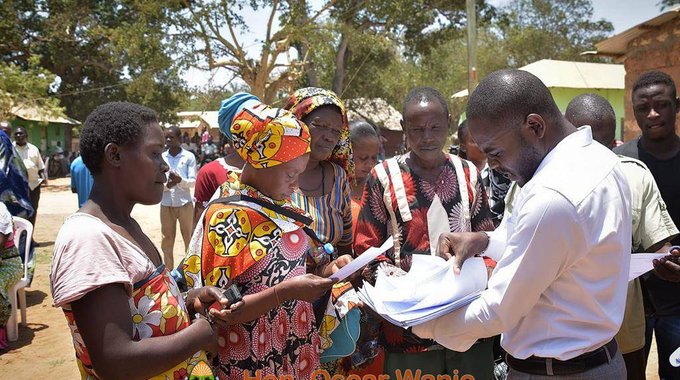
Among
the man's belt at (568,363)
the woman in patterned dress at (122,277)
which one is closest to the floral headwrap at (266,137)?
the woman in patterned dress at (122,277)

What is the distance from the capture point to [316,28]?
1702 cm

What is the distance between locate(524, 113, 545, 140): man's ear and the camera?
5.69 ft

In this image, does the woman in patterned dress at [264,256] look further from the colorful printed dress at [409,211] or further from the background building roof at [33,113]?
the background building roof at [33,113]

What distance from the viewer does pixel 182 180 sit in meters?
7.61

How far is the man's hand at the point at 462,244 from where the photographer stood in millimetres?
2073

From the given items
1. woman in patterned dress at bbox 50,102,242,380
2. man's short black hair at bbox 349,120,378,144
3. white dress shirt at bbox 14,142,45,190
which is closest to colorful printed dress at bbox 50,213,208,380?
woman in patterned dress at bbox 50,102,242,380

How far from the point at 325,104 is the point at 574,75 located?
1802 cm

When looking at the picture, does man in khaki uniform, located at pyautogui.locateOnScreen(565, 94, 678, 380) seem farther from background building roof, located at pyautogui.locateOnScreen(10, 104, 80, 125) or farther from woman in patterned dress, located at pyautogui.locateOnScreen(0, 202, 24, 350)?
background building roof, located at pyautogui.locateOnScreen(10, 104, 80, 125)

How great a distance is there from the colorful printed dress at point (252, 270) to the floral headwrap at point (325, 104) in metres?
0.76

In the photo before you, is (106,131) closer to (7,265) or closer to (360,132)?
(360,132)

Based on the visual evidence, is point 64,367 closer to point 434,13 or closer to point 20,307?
point 20,307

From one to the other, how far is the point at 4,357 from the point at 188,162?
3534mm

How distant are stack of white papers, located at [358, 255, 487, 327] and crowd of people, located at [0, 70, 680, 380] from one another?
6 centimetres

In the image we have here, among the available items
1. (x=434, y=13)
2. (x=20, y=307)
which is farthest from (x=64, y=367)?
(x=434, y=13)
